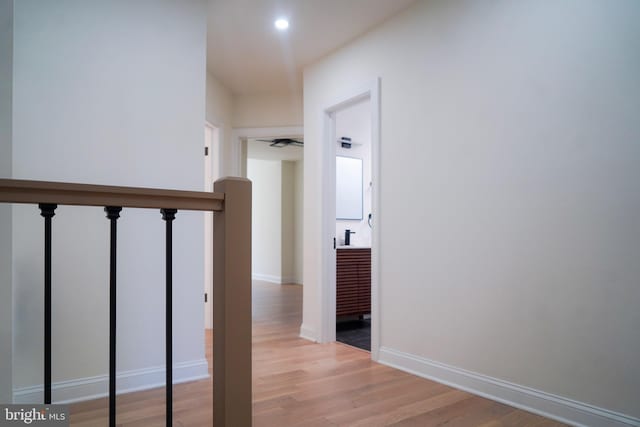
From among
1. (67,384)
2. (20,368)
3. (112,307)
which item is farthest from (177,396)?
(112,307)

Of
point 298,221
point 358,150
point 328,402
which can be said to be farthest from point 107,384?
point 298,221

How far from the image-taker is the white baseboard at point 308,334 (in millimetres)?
3699

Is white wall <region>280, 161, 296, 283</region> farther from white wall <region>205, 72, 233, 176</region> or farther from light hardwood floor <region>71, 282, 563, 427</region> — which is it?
light hardwood floor <region>71, 282, 563, 427</region>

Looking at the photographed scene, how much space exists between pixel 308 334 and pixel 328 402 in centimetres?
149

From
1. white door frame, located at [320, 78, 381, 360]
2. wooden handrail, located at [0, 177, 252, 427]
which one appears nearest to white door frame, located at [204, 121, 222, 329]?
white door frame, located at [320, 78, 381, 360]

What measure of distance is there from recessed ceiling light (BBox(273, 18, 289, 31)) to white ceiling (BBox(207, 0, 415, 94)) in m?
0.03

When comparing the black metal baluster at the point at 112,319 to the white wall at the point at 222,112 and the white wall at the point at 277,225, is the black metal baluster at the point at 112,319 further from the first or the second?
the white wall at the point at 277,225

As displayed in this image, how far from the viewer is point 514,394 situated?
2207 mm

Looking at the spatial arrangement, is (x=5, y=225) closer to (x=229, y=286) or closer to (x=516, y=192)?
(x=229, y=286)

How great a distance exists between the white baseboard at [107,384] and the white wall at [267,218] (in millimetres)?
5224

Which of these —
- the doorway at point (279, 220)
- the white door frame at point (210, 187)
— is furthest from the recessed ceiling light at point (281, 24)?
the doorway at point (279, 220)

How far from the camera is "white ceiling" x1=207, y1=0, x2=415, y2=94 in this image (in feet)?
9.58

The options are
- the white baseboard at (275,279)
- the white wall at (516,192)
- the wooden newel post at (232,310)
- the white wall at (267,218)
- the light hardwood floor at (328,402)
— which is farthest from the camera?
the white wall at (267,218)

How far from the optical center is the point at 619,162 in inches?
73.6
